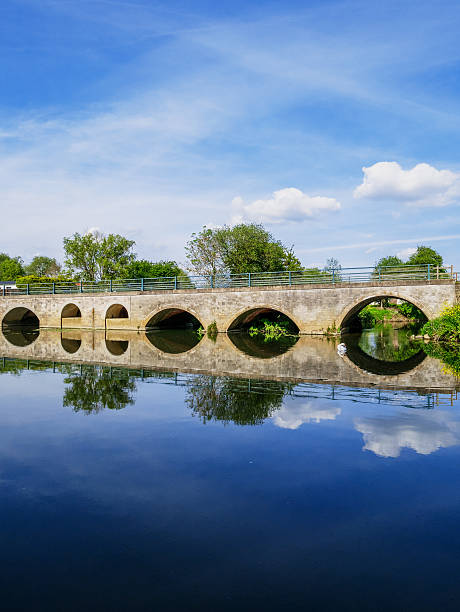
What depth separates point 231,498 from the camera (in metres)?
4.98

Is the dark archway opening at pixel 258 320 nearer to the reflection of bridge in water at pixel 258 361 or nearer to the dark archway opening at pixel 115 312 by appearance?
the reflection of bridge in water at pixel 258 361

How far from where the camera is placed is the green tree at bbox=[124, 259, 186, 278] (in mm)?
43312

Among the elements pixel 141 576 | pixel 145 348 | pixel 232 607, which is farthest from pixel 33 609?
pixel 145 348

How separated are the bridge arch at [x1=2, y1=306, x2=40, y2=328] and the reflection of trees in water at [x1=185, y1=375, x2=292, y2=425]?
2937 centimetres

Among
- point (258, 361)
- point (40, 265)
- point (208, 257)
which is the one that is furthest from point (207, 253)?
point (40, 265)

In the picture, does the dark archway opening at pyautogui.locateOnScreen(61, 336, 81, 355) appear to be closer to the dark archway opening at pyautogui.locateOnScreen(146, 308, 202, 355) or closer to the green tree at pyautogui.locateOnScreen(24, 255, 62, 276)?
the dark archway opening at pyautogui.locateOnScreen(146, 308, 202, 355)

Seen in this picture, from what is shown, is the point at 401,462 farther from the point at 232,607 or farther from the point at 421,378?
the point at 421,378

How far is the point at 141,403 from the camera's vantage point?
965cm

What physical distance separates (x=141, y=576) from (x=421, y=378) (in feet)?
33.3

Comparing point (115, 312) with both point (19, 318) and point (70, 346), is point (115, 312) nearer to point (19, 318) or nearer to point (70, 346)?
point (19, 318)

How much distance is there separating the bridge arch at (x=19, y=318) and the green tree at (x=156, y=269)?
10.3 meters

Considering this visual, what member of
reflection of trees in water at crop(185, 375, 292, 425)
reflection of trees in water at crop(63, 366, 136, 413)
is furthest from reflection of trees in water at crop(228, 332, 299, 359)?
reflection of trees in water at crop(63, 366, 136, 413)

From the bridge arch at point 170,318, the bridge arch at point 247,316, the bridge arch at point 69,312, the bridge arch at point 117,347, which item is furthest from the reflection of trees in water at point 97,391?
the bridge arch at point 69,312

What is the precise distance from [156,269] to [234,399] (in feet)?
115
